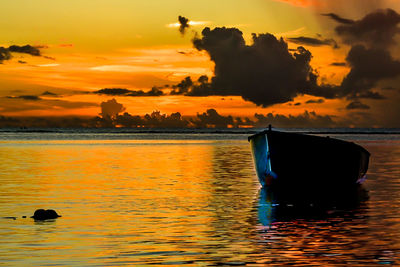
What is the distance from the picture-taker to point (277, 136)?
44.6 m

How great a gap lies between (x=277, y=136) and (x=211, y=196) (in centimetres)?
722

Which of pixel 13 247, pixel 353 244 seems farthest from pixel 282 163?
pixel 13 247

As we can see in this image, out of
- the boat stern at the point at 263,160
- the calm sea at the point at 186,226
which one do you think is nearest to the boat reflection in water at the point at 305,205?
the calm sea at the point at 186,226

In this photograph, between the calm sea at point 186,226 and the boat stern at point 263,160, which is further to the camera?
the boat stern at point 263,160

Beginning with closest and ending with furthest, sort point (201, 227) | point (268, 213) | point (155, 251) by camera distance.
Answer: point (155, 251)
point (201, 227)
point (268, 213)

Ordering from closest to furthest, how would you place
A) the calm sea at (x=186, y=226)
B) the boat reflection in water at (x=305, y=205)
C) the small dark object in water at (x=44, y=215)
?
the calm sea at (x=186, y=226), the small dark object in water at (x=44, y=215), the boat reflection in water at (x=305, y=205)

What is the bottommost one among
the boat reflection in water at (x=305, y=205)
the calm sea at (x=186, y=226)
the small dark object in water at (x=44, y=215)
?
the boat reflection in water at (x=305, y=205)

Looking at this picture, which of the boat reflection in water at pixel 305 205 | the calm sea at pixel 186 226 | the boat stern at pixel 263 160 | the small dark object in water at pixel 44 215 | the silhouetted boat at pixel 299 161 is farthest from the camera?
the boat stern at pixel 263 160

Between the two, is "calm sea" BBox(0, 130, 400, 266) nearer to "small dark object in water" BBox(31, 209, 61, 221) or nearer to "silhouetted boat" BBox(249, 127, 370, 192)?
"small dark object in water" BBox(31, 209, 61, 221)

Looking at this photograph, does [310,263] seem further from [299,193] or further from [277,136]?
[277,136]

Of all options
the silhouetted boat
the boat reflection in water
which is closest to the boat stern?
the silhouetted boat

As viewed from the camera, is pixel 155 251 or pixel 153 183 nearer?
pixel 155 251

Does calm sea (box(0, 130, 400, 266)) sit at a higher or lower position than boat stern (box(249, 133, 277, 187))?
lower

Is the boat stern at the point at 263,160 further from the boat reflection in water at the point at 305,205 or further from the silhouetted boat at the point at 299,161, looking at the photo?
the boat reflection in water at the point at 305,205
